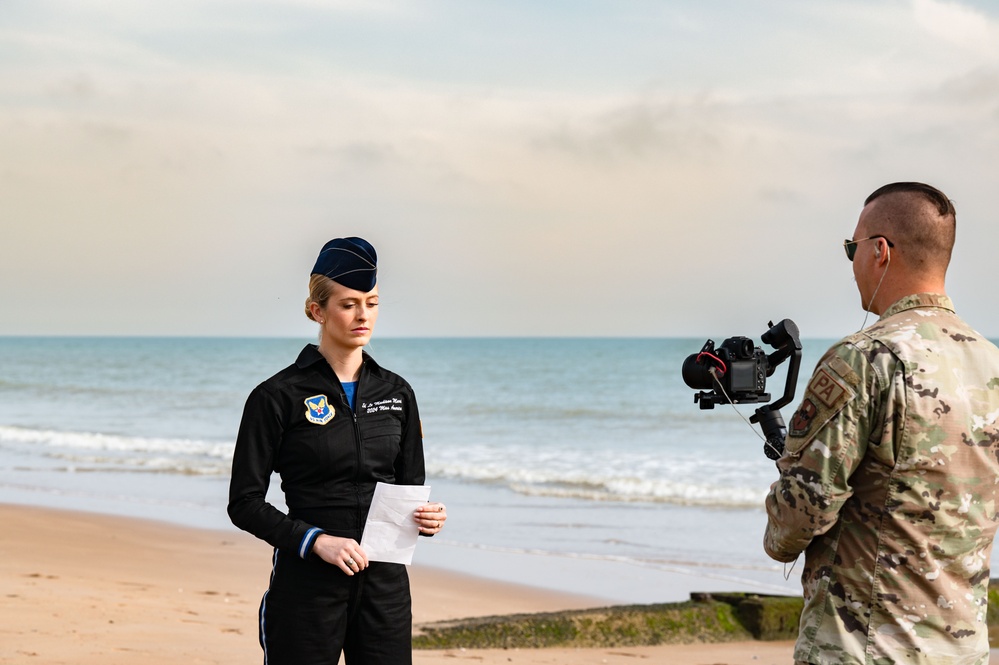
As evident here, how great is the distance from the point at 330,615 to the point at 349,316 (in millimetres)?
900

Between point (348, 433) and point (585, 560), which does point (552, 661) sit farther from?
point (585, 560)

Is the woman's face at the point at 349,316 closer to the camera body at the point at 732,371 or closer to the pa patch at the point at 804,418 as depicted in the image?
the camera body at the point at 732,371

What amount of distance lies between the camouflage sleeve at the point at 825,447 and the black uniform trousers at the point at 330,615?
1285mm

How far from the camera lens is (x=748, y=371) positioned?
9.63 ft

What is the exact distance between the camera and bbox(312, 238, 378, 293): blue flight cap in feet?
10.5

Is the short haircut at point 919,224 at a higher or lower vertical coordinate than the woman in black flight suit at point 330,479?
higher

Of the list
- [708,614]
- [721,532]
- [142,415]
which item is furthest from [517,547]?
[142,415]

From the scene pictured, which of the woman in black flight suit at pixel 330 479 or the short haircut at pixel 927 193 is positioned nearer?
the short haircut at pixel 927 193

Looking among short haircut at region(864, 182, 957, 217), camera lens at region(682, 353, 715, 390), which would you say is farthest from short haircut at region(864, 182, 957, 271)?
camera lens at region(682, 353, 715, 390)

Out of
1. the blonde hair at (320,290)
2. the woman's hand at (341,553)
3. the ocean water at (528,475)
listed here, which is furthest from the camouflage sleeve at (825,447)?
the ocean water at (528,475)

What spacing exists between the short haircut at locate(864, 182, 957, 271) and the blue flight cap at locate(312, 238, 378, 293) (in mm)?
1491

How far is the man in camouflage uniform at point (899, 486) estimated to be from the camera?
7.82 ft

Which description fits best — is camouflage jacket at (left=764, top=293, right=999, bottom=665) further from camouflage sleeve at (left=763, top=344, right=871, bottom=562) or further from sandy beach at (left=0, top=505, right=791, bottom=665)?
sandy beach at (left=0, top=505, right=791, bottom=665)

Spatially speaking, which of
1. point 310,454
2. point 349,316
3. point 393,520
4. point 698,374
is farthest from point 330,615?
point 698,374
